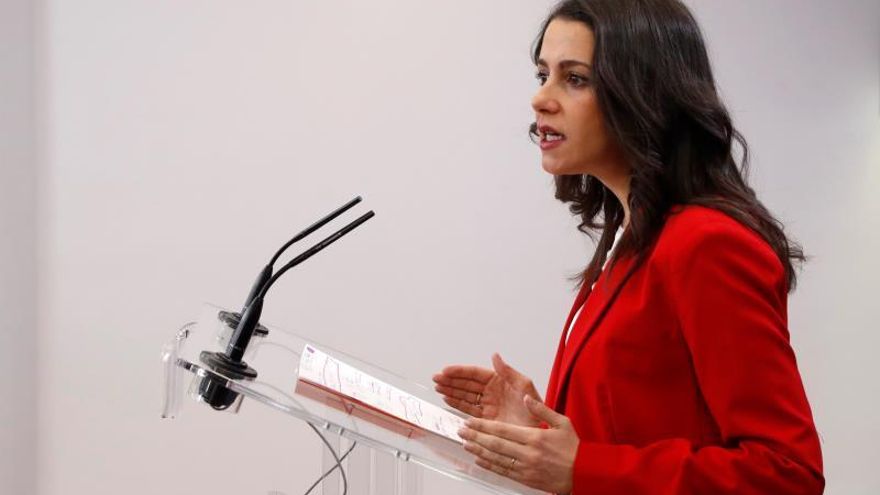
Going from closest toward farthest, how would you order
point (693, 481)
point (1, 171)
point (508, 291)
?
point (693, 481) < point (1, 171) < point (508, 291)

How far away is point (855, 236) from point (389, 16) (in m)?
1.85

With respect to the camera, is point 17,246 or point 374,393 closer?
point 374,393

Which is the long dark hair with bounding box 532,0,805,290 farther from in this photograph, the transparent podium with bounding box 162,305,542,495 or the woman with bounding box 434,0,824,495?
the transparent podium with bounding box 162,305,542,495

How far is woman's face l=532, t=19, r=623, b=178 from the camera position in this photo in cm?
143

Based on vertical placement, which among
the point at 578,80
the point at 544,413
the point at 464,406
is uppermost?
the point at 578,80

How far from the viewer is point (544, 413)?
1.25 metres

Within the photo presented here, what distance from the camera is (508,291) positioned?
3049 mm

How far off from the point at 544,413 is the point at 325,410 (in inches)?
11.3

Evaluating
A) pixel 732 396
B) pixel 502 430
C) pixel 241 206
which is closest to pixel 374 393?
pixel 502 430

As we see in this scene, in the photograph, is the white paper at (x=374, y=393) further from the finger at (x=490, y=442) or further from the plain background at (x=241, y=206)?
the plain background at (x=241, y=206)

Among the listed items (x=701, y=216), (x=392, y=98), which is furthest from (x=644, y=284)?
(x=392, y=98)

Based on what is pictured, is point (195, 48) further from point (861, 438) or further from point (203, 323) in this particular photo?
point (861, 438)

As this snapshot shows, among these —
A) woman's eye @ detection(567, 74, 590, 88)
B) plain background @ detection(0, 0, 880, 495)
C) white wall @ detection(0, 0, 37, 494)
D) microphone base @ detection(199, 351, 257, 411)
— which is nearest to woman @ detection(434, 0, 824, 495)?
woman's eye @ detection(567, 74, 590, 88)

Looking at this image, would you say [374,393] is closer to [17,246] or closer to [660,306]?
[660,306]
